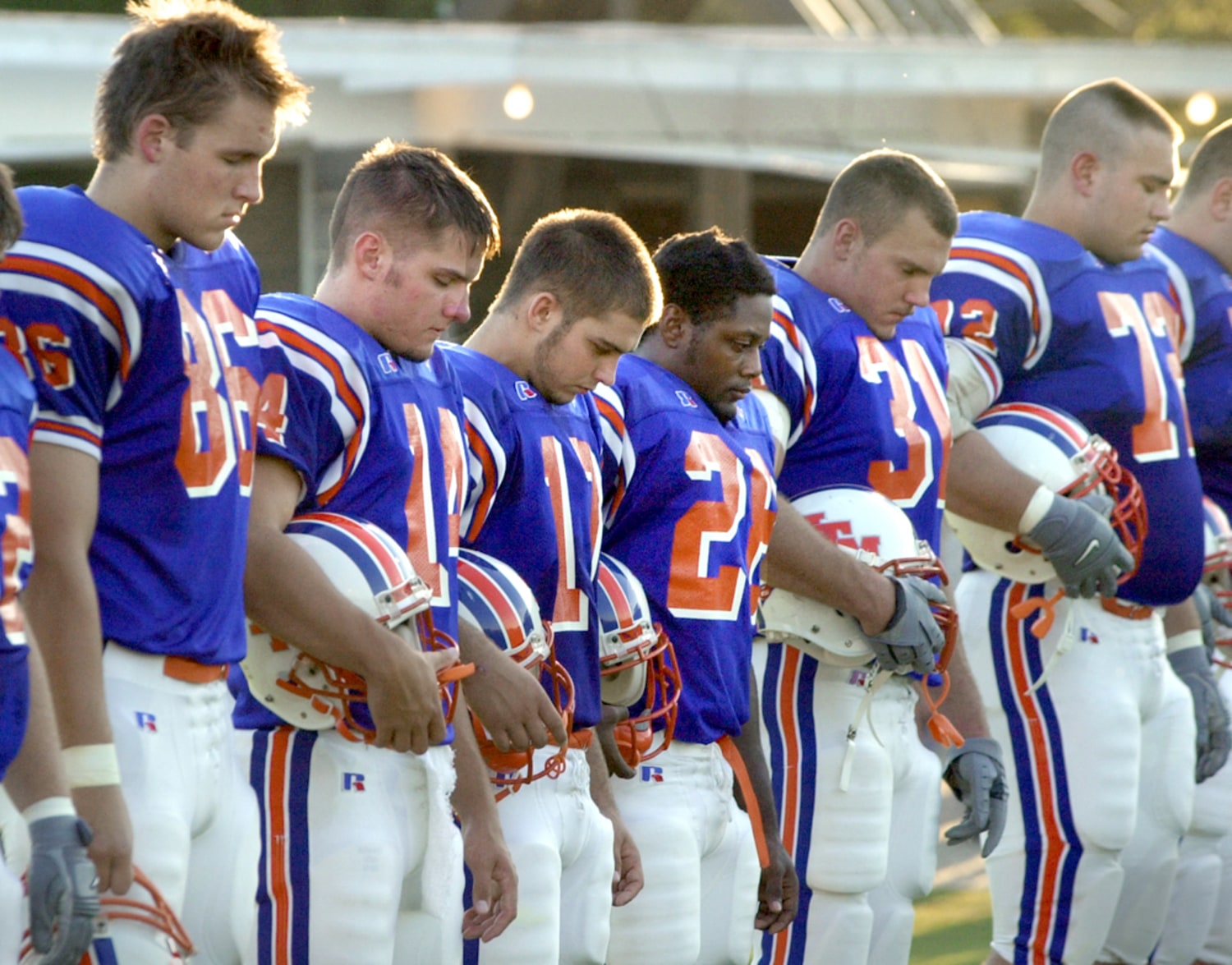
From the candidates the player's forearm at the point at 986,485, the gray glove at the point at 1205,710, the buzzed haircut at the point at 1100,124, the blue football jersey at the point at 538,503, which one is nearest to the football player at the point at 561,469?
the blue football jersey at the point at 538,503

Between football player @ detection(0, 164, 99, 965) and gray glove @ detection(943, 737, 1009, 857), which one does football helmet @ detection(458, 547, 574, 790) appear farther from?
gray glove @ detection(943, 737, 1009, 857)

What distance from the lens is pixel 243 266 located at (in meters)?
2.87

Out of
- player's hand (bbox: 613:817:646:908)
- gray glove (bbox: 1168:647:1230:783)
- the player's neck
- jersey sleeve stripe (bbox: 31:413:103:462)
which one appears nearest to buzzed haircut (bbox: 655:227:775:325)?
player's hand (bbox: 613:817:646:908)

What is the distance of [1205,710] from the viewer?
491cm

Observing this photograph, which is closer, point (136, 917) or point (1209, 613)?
point (136, 917)

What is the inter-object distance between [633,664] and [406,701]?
741 mm

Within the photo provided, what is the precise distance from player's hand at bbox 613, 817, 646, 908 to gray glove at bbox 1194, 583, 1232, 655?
2180mm

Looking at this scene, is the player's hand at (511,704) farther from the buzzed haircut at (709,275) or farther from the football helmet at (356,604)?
the buzzed haircut at (709,275)

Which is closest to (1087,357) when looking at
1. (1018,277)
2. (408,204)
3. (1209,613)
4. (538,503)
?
(1018,277)

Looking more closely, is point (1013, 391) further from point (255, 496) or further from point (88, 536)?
point (88, 536)

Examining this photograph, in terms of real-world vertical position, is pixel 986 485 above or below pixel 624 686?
above

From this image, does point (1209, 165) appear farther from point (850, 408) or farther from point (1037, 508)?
point (850, 408)

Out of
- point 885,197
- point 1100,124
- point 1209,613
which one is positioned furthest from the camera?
point 1209,613

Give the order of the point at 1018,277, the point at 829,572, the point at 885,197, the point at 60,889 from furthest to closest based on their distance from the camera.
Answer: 1. the point at 1018,277
2. the point at 885,197
3. the point at 829,572
4. the point at 60,889
